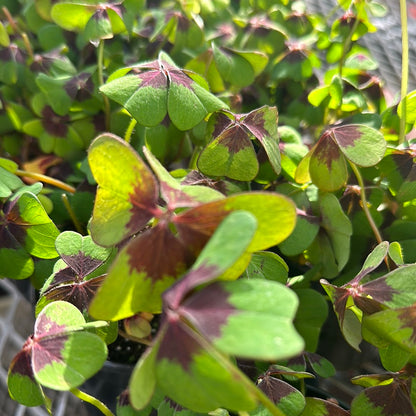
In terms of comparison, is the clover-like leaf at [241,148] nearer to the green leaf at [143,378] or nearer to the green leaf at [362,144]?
the green leaf at [362,144]

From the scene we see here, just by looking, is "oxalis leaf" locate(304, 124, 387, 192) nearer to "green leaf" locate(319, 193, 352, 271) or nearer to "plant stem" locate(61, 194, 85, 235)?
"green leaf" locate(319, 193, 352, 271)

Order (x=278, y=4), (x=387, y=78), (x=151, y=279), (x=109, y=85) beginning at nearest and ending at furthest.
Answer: (x=151, y=279)
(x=109, y=85)
(x=278, y=4)
(x=387, y=78)

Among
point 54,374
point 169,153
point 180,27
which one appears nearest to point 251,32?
point 180,27

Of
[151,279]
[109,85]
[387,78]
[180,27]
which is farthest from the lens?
[387,78]

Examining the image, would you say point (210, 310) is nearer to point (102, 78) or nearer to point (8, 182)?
point (8, 182)

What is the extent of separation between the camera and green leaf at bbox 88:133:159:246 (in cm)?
29

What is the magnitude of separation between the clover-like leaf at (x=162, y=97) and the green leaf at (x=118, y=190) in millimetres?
119

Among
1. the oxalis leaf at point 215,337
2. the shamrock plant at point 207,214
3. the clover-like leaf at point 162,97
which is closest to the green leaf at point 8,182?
the shamrock plant at point 207,214

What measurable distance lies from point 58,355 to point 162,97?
222 mm

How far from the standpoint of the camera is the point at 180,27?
2.03 feet

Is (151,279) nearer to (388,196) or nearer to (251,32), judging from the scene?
(388,196)

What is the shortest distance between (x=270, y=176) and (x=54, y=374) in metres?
0.26

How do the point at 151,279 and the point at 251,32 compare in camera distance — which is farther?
the point at 251,32

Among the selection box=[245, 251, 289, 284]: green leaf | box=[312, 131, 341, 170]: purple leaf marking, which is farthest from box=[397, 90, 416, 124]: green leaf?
box=[245, 251, 289, 284]: green leaf
